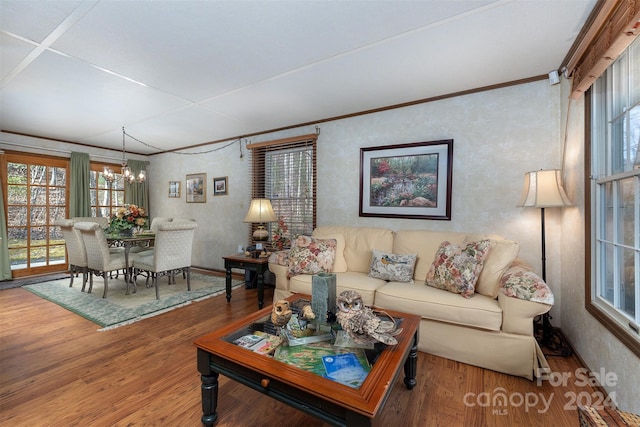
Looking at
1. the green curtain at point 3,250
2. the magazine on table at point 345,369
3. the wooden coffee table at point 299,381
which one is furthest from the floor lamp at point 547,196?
the green curtain at point 3,250

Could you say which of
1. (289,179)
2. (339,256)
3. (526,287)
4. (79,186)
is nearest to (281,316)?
(339,256)

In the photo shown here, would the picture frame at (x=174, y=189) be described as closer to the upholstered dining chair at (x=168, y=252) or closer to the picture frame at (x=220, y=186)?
the picture frame at (x=220, y=186)

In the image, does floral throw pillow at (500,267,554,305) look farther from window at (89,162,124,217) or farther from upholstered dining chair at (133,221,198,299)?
window at (89,162,124,217)

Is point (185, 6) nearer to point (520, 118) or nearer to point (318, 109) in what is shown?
point (318, 109)

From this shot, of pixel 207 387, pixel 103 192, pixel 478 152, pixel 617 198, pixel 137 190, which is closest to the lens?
pixel 207 387

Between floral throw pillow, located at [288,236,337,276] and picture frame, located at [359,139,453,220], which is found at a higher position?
picture frame, located at [359,139,453,220]

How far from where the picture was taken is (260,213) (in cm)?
345

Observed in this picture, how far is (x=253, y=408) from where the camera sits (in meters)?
1.55

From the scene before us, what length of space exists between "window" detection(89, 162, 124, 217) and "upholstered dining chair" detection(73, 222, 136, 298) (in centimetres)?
211

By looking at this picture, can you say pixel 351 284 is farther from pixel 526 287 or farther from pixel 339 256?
pixel 526 287

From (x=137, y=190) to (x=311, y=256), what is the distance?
481 cm

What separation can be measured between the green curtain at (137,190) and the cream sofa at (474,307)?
468 cm

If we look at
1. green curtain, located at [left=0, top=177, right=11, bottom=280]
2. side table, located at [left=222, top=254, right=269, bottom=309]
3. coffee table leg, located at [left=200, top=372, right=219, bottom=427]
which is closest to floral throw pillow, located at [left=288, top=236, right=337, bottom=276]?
side table, located at [left=222, top=254, right=269, bottom=309]

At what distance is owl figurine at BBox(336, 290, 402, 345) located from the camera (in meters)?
1.27
